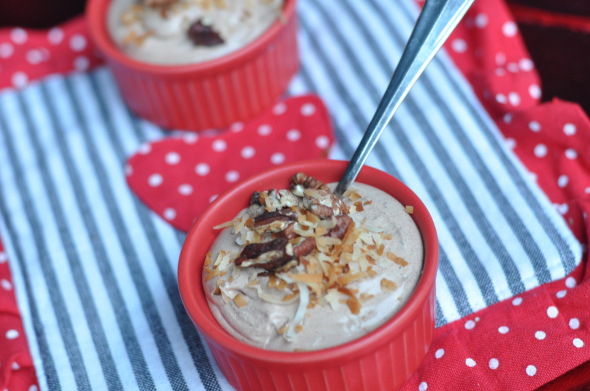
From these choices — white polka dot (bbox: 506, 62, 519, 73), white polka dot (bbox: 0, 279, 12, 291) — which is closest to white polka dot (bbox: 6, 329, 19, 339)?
white polka dot (bbox: 0, 279, 12, 291)

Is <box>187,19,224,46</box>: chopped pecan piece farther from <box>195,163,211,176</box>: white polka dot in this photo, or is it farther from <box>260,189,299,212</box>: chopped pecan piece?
<box>260,189,299,212</box>: chopped pecan piece

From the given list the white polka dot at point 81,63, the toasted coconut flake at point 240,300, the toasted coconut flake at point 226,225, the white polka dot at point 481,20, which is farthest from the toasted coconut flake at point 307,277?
the white polka dot at point 81,63

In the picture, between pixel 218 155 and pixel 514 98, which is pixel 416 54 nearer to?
pixel 514 98

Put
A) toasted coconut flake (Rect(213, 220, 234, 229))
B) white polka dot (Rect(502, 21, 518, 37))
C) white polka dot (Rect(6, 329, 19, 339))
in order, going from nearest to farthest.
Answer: toasted coconut flake (Rect(213, 220, 234, 229)), white polka dot (Rect(6, 329, 19, 339)), white polka dot (Rect(502, 21, 518, 37))

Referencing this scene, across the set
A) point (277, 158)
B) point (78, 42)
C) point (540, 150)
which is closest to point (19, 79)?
point (78, 42)

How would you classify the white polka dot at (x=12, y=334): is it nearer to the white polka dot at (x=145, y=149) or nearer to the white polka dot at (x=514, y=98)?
the white polka dot at (x=145, y=149)
